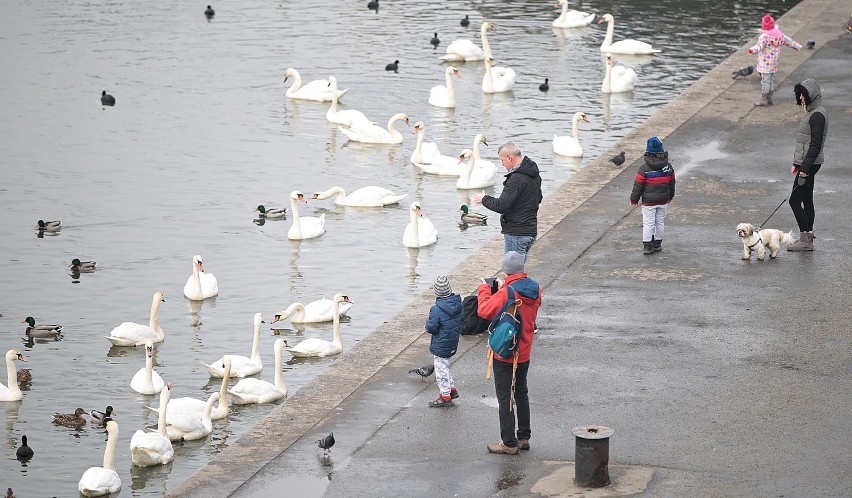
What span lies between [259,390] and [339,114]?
11492 mm

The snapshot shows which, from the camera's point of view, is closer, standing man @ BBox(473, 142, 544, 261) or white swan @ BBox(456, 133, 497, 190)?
standing man @ BBox(473, 142, 544, 261)

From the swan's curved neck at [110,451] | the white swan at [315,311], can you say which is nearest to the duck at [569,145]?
the white swan at [315,311]

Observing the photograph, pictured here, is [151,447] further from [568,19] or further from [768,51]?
[568,19]

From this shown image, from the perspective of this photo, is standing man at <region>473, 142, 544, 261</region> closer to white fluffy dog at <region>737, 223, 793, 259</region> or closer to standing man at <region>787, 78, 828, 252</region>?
white fluffy dog at <region>737, 223, 793, 259</region>

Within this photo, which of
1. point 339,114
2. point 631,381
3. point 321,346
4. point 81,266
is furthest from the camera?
point 339,114

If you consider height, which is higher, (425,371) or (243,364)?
(425,371)

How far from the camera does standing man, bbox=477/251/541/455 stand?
10336 mm

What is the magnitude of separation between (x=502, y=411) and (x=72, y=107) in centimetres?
1755

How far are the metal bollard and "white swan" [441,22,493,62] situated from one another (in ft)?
68.2

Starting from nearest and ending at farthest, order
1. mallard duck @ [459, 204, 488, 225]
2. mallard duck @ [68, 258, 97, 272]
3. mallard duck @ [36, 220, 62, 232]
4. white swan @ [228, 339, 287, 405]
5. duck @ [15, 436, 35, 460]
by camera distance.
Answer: duck @ [15, 436, 35, 460] → white swan @ [228, 339, 287, 405] → mallard duck @ [68, 258, 97, 272] → mallard duck @ [36, 220, 62, 232] → mallard duck @ [459, 204, 488, 225]

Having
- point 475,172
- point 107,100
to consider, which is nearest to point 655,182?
point 475,172

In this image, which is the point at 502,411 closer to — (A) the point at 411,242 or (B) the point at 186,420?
(B) the point at 186,420

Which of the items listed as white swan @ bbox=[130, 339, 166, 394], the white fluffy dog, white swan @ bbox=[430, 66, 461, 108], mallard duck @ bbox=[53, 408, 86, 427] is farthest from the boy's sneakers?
white swan @ bbox=[430, 66, 461, 108]

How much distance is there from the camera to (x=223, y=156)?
923 inches
